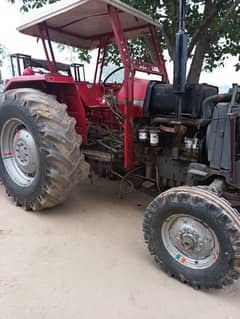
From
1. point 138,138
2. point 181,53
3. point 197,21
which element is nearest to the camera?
point 181,53

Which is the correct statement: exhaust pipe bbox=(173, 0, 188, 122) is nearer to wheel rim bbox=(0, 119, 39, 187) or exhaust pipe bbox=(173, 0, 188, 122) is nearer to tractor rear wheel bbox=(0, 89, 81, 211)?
tractor rear wheel bbox=(0, 89, 81, 211)

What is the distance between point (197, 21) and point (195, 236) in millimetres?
3398

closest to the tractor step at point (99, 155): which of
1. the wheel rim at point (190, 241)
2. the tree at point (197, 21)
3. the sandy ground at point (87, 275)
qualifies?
the sandy ground at point (87, 275)

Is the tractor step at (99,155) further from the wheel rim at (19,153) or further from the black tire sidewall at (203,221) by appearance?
the black tire sidewall at (203,221)

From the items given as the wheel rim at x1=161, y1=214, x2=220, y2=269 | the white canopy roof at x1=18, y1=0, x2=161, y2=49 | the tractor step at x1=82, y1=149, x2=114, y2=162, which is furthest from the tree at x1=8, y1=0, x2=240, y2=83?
the wheel rim at x1=161, y1=214, x2=220, y2=269

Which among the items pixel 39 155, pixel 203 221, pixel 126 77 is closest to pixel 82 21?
pixel 126 77

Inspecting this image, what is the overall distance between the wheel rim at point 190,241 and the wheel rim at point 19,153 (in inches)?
56.0

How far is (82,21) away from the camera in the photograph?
3072mm

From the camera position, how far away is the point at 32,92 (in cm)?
272

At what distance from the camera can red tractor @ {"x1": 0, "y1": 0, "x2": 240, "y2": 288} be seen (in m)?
1.85

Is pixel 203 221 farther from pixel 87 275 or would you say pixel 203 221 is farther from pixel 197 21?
pixel 197 21

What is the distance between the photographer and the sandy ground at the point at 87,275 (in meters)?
1.64

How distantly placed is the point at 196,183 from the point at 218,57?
3714 mm

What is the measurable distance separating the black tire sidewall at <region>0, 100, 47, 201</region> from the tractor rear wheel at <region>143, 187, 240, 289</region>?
3.72 ft
